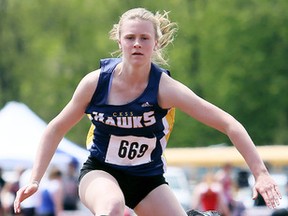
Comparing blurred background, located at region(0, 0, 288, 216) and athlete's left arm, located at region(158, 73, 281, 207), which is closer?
athlete's left arm, located at region(158, 73, 281, 207)

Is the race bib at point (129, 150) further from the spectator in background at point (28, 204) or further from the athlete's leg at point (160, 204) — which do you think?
the spectator in background at point (28, 204)

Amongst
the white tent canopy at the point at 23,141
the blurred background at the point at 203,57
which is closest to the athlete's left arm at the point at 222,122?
the white tent canopy at the point at 23,141

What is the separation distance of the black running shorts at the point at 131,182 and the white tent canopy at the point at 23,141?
519 inches

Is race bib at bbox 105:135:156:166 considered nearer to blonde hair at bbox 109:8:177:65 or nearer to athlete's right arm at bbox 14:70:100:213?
athlete's right arm at bbox 14:70:100:213

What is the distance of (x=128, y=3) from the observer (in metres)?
44.9

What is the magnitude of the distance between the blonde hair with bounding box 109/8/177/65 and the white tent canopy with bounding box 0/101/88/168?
1318 centimetres

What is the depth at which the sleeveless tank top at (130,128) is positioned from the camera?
7.41 metres

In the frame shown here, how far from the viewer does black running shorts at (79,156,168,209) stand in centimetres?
761

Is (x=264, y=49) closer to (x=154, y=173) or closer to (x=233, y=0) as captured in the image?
(x=233, y=0)

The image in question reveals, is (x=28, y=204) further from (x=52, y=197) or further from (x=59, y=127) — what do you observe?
(x=59, y=127)

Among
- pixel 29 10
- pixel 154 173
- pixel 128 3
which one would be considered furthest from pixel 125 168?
pixel 29 10

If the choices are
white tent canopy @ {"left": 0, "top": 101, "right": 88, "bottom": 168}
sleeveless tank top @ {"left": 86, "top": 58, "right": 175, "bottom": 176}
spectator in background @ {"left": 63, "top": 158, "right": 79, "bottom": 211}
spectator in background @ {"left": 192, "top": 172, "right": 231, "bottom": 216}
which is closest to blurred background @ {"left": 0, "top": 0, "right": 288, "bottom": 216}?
white tent canopy @ {"left": 0, "top": 101, "right": 88, "bottom": 168}

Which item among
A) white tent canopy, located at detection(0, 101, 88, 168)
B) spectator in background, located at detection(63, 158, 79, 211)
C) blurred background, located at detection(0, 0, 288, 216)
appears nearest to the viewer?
spectator in background, located at detection(63, 158, 79, 211)

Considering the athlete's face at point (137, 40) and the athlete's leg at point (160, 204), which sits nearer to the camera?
the athlete's face at point (137, 40)
